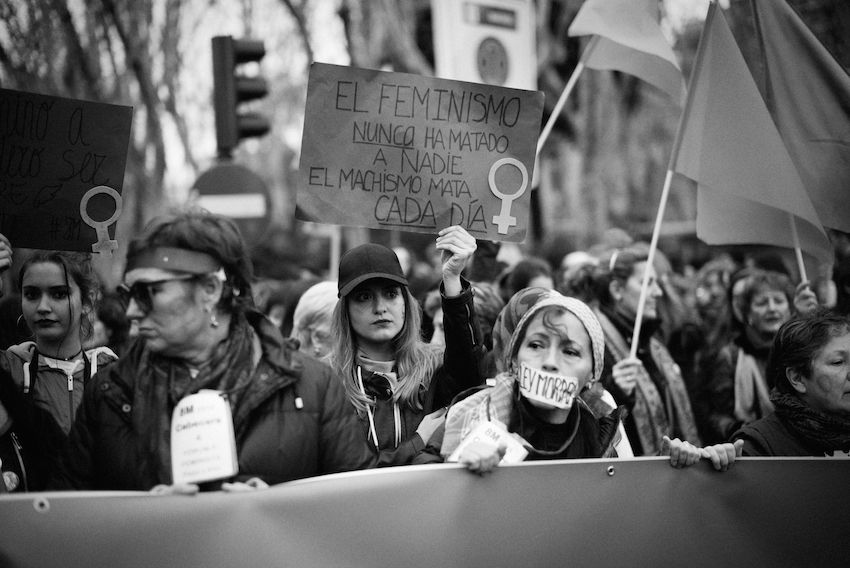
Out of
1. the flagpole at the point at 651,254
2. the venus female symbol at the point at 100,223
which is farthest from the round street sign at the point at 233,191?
the venus female symbol at the point at 100,223

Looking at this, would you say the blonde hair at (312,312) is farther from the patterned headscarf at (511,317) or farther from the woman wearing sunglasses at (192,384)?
the woman wearing sunglasses at (192,384)

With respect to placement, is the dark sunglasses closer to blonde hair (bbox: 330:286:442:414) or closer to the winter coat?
the winter coat

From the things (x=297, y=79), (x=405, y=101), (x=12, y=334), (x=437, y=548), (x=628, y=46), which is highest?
(x=297, y=79)

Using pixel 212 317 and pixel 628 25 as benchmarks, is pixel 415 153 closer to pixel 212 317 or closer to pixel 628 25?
pixel 212 317

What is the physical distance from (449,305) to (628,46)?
243 cm

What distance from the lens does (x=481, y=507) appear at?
10.1 feet

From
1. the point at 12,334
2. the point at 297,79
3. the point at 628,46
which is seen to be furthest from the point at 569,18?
the point at 12,334

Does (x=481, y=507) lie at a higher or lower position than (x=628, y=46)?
lower

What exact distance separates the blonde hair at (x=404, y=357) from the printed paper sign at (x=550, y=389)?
0.73 m

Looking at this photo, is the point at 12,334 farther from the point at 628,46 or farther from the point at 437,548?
the point at 628,46

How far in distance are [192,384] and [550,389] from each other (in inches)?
44.2

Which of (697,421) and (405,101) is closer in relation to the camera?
(405,101)

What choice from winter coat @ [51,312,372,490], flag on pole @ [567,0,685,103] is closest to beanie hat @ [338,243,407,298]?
winter coat @ [51,312,372,490]

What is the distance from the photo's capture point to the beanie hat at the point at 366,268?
3.97 meters
